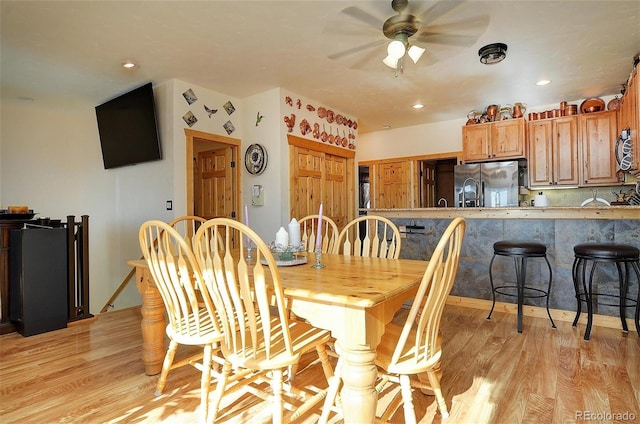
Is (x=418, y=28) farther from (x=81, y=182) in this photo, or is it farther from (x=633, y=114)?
(x=81, y=182)

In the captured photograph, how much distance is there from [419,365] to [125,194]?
4.44 meters

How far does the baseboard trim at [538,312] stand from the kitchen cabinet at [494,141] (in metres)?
2.38

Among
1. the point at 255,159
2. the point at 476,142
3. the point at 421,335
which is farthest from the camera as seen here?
the point at 476,142

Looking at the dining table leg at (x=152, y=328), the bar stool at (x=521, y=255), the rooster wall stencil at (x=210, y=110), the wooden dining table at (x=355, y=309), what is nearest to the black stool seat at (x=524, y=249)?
the bar stool at (x=521, y=255)

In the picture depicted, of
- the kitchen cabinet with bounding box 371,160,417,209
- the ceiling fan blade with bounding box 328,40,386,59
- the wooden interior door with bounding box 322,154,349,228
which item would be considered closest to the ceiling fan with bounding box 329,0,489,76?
the ceiling fan blade with bounding box 328,40,386,59

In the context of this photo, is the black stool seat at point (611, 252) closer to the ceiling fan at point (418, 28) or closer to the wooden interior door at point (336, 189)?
the ceiling fan at point (418, 28)

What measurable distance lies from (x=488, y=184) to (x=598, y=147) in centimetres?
130

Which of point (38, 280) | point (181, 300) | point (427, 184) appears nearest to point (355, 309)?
point (181, 300)

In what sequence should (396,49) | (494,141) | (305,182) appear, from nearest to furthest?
(396,49), (305,182), (494,141)

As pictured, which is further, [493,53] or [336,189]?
[336,189]

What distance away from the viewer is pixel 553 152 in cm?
475

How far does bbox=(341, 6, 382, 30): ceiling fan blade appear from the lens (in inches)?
100

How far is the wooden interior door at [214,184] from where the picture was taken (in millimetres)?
4645

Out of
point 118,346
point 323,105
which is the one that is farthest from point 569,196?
point 118,346
